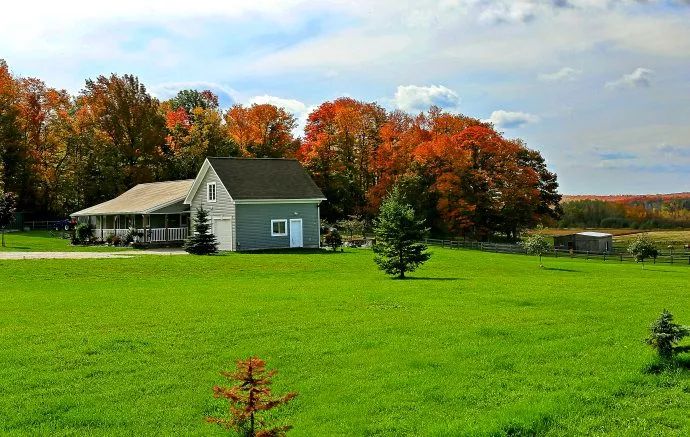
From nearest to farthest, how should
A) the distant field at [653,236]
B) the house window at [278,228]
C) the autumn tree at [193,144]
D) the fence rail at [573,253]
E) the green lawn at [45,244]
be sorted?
1. the green lawn at [45,244]
2. the house window at [278,228]
3. the fence rail at [573,253]
4. the autumn tree at [193,144]
5. the distant field at [653,236]

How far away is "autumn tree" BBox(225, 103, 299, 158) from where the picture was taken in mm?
66438

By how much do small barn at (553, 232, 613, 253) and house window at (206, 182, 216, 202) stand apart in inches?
1222

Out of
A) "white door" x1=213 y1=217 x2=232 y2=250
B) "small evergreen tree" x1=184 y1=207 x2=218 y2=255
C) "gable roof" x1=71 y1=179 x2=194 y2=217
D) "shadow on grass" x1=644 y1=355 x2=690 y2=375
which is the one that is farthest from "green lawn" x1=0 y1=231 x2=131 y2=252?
"shadow on grass" x1=644 y1=355 x2=690 y2=375

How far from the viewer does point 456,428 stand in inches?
308

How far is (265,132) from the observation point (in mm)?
67062

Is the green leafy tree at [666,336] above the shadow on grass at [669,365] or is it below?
above

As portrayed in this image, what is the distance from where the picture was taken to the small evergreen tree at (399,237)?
2591 centimetres

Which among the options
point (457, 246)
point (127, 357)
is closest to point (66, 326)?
point (127, 357)

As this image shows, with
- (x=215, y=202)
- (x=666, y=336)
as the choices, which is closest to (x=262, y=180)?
(x=215, y=202)

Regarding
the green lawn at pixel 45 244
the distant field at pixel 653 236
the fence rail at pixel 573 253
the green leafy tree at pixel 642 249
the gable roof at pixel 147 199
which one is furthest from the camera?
the distant field at pixel 653 236

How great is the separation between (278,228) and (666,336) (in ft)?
112

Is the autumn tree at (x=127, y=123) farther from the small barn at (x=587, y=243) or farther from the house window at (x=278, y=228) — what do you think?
the small barn at (x=587, y=243)

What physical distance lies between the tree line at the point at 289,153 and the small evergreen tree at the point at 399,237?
3004 cm

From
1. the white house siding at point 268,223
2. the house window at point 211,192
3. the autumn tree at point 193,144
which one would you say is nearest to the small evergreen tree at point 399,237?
the white house siding at point 268,223
